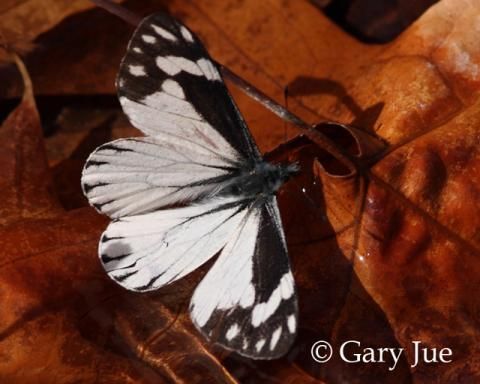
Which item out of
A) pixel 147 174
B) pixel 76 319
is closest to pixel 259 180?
pixel 147 174

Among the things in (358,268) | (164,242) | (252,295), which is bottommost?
(164,242)

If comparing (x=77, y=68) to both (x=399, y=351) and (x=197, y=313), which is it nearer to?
(x=197, y=313)

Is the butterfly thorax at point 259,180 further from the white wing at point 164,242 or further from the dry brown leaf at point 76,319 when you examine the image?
the dry brown leaf at point 76,319

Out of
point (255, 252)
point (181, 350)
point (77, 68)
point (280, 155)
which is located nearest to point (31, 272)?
point (181, 350)

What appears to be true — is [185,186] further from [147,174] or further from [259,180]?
[259,180]

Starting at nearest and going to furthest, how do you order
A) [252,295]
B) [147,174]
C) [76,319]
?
[252,295], [76,319], [147,174]

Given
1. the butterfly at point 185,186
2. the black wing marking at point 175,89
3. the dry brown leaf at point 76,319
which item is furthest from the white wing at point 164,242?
the black wing marking at point 175,89

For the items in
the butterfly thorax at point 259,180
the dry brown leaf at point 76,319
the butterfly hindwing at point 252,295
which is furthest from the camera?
the butterfly thorax at point 259,180
